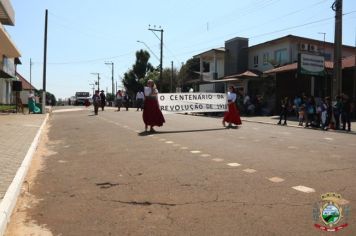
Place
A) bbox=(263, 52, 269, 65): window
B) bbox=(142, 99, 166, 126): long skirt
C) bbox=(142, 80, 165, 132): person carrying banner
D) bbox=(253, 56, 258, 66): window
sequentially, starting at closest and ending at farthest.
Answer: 1. bbox=(142, 80, 165, 132): person carrying banner
2. bbox=(142, 99, 166, 126): long skirt
3. bbox=(263, 52, 269, 65): window
4. bbox=(253, 56, 258, 66): window

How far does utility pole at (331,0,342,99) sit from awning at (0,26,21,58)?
17172 millimetres

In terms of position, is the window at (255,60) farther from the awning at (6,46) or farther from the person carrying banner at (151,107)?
the person carrying banner at (151,107)

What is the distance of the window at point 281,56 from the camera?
3770cm

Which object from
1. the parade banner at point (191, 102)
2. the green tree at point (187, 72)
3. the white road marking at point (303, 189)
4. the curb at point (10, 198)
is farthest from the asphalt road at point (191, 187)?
the green tree at point (187, 72)

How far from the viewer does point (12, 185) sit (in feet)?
22.6

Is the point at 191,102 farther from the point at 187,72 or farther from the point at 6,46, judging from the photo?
the point at 187,72

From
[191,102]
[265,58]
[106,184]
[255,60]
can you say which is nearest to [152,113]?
[191,102]

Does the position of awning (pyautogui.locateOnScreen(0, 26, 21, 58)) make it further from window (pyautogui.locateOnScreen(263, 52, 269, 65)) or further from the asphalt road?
window (pyautogui.locateOnScreen(263, 52, 269, 65))

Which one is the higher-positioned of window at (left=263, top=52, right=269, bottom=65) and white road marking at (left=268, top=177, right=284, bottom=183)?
window at (left=263, top=52, right=269, bottom=65)

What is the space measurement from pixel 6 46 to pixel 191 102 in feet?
56.9

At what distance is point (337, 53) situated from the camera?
69.9 ft

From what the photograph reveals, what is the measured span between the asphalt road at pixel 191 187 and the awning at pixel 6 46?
17.5 meters

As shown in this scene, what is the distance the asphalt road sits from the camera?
5273mm

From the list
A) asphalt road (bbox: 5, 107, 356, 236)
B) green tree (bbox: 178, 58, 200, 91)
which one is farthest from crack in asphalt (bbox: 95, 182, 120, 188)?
green tree (bbox: 178, 58, 200, 91)
